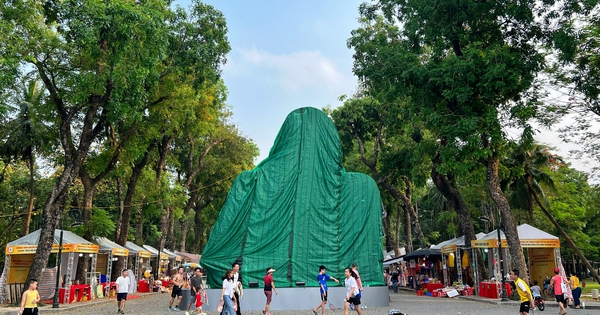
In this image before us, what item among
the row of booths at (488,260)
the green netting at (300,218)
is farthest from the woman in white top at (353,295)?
the row of booths at (488,260)

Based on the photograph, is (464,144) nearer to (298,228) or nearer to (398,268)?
(298,228)

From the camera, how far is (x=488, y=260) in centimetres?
2666

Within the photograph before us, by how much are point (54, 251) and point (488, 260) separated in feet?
72.1

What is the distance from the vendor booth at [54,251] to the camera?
2203 cm

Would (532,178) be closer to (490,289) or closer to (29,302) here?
(490,289)

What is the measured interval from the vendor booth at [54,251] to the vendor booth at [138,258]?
708 cm

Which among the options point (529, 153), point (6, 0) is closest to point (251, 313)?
point (6, 0)

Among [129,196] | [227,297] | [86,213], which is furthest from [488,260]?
[86,213]

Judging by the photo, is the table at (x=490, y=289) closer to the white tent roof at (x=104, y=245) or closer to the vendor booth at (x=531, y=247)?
the vendor booth at (x=531, y=247)

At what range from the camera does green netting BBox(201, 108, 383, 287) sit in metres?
20.5

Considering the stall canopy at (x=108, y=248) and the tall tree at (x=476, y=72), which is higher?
the tall tree at (x=476, y=72)

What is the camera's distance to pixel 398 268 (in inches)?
1693

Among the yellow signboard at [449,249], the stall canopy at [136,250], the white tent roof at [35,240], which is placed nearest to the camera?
the white tent roof at [35,240]

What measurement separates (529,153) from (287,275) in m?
17.7
